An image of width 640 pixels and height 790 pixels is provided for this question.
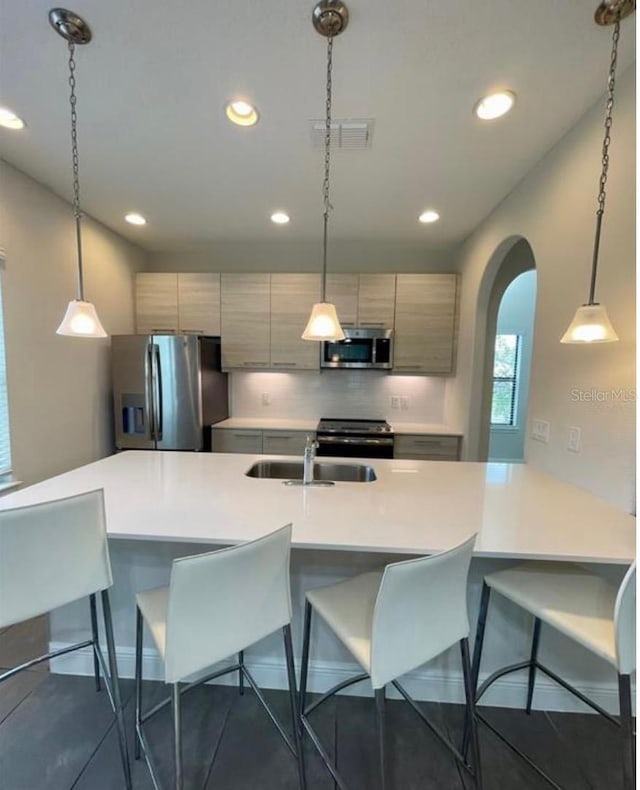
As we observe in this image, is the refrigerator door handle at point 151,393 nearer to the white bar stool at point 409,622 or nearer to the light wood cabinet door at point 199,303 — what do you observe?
the light wood cabinet door at point 199,303

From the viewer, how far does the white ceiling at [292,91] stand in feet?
4.42

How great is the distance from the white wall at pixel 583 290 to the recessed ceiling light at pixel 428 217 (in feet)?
1.82

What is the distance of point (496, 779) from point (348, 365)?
2.86 meters

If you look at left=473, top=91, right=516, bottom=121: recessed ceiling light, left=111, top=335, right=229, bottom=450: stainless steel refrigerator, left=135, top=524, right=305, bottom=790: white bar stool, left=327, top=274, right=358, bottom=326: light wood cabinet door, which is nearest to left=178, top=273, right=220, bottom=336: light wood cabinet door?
left=111, top=335, right=229, bottom=450: stainless steel refrigerator

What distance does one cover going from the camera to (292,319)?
12.0ft

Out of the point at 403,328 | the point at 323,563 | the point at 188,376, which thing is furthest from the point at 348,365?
the point at 323,563

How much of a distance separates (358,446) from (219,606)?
2461mm

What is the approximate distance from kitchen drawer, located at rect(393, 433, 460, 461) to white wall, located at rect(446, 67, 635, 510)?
1168mm

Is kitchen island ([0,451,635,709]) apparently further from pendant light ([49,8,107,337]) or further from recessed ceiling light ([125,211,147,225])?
recessed ceiling light ([125,211,147,225])

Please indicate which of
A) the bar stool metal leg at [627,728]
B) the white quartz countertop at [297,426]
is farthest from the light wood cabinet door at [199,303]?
the bar stool metal leg at [627,728]

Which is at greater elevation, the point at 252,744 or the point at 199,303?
the point at 199,303

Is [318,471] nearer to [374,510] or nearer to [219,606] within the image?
[374,510]

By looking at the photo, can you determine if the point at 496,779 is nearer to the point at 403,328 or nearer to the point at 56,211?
the point at 403,328

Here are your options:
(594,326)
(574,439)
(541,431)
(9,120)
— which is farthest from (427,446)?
(9,120)
